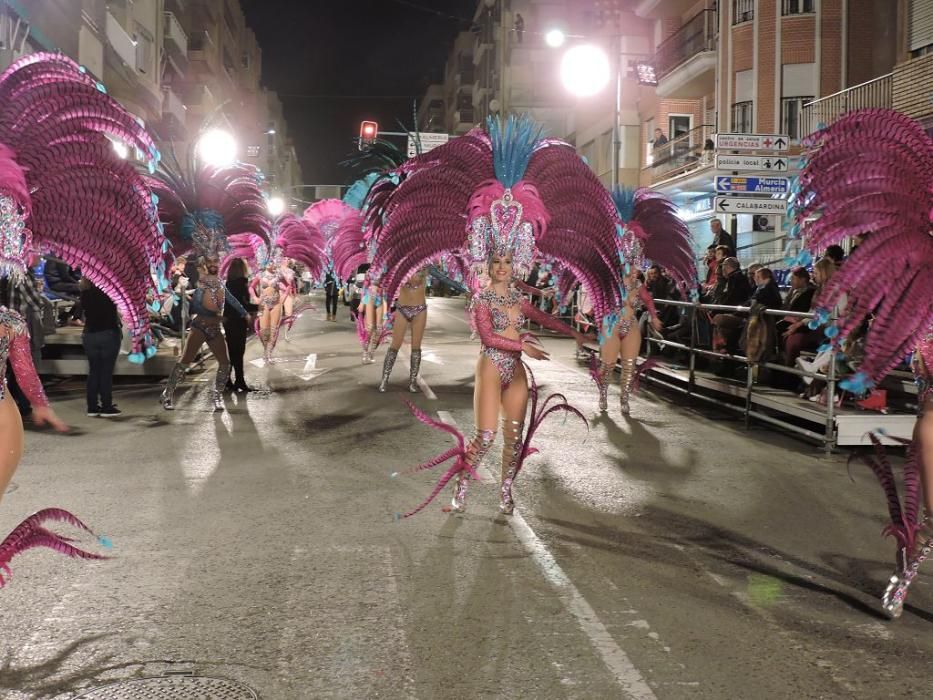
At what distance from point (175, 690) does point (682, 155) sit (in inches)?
1116

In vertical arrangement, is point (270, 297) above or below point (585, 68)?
below

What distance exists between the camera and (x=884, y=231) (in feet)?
17.4

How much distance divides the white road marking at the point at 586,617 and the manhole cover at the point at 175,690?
1447 millimetres

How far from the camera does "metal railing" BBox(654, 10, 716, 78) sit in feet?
98.5

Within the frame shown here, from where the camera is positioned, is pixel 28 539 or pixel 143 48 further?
pixel 143 48

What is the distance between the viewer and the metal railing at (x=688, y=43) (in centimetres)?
3002

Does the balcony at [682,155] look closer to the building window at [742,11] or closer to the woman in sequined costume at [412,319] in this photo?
the building window at [742,11]

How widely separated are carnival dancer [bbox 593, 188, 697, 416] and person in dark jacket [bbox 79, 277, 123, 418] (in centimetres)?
547

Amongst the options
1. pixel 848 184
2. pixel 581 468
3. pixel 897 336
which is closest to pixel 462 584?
pixel 897 336

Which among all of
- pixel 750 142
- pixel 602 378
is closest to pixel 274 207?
pixel 750 142

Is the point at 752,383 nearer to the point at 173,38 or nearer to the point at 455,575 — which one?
the point at 455,575

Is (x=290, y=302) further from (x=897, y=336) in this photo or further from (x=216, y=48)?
(x=216, y=48)

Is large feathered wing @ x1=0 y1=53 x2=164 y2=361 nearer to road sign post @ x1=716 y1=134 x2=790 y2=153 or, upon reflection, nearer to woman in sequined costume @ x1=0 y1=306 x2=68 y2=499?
woman in sequined costume @ x1=0 y1=306 x2=68 y2=499

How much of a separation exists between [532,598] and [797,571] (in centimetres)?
169
